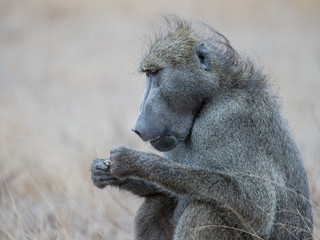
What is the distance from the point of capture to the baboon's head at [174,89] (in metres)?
3.72

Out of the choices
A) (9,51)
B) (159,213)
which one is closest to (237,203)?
(159,213)

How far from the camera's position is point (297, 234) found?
12.0ft

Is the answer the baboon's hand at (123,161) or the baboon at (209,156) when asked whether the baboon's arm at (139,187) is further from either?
the baboon's hand at (123,161)

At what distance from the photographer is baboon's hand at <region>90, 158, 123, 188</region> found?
377 centimetres

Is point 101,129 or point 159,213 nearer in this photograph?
point 159,213

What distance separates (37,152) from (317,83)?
477 centimetres

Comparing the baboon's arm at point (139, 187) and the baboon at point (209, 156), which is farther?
the baboon's arm at point (139, 187)

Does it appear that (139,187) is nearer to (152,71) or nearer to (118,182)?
(118,182)

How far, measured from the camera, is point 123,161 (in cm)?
358

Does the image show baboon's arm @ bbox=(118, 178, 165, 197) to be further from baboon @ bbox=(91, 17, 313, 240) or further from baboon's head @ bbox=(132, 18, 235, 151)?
baboon's head @ bbox=(132, 18, 235, 151)

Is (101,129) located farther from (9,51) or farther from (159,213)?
(9,51)

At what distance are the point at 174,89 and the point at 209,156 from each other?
0.46 metres

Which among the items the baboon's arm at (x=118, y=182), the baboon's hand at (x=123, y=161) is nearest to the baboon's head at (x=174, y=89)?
the baboon's hand at (x=123, y=161)

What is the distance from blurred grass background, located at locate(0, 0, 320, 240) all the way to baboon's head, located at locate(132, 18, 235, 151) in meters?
0.38
